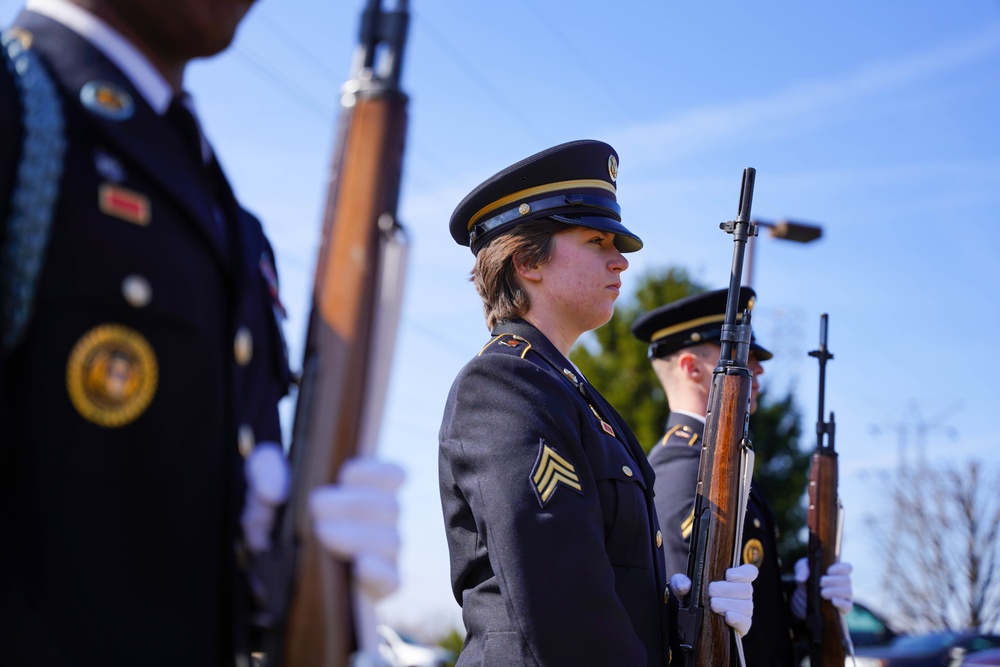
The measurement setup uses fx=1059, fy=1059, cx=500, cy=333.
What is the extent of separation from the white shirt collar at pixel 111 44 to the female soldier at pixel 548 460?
1.51m

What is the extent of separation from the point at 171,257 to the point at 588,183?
2.26 meters

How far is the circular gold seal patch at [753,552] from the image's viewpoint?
440 centimetres

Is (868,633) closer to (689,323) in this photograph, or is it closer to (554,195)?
(689,323)

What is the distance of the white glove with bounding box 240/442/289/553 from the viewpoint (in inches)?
64.9

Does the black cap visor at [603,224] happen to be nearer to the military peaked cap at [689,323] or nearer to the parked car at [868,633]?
the military peaked cap at [689,323]

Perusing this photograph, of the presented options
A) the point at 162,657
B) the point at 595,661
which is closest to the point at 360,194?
the point at 162,657

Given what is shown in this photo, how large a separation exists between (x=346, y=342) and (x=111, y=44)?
2.07ft

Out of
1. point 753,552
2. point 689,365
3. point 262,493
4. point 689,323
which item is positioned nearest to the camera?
point 262,493

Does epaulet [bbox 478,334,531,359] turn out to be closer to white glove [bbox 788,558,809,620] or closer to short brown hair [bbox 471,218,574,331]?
short brown hair [bbox 471,218,574,331]

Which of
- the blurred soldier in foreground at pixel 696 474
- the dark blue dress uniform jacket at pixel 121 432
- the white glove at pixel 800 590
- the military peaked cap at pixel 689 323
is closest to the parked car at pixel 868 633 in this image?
the white glove at pixel 800 590

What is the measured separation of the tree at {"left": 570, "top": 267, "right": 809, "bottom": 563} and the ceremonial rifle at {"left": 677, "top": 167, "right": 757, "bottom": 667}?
520 inches

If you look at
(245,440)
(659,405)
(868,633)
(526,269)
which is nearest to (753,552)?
(526,269)

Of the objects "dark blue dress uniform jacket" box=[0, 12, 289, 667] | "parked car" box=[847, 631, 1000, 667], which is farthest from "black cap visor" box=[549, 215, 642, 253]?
"parked car" box=[847, 631, 1000, 667]

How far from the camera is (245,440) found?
1.77 m
